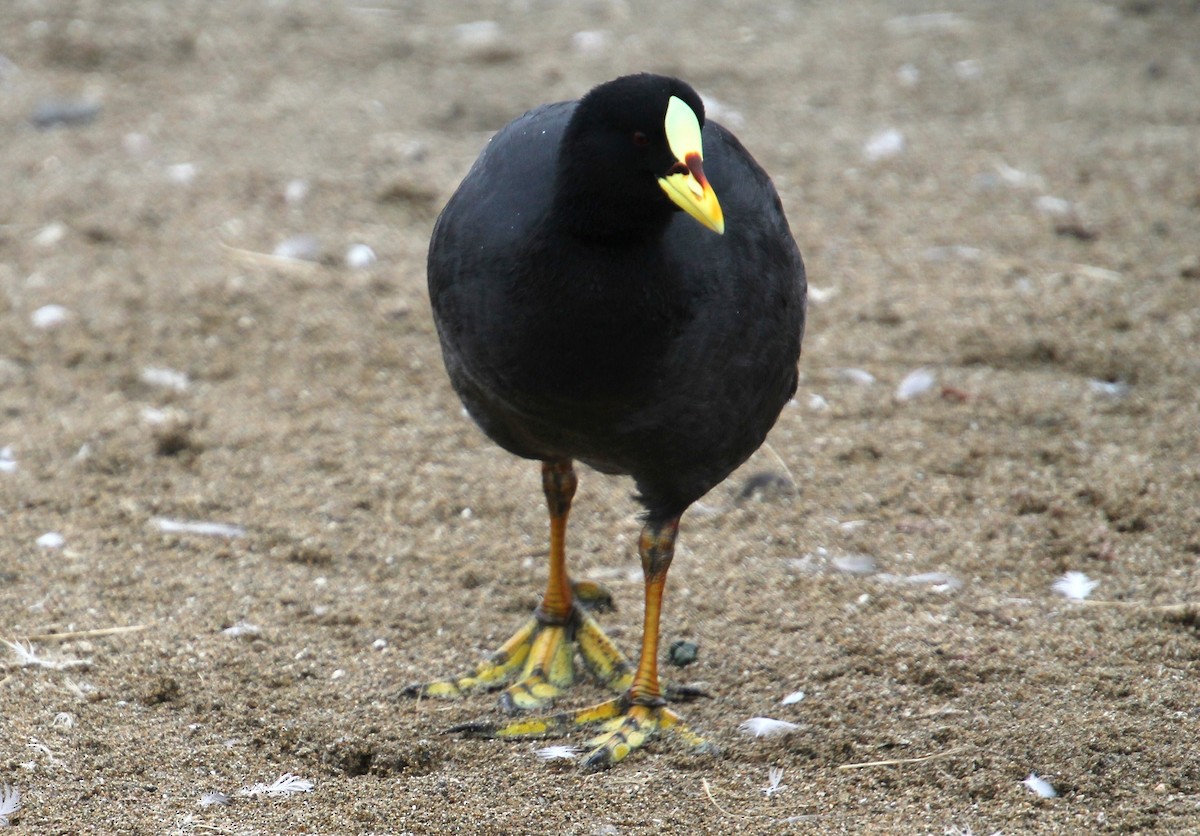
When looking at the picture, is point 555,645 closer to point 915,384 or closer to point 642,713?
point 642,713

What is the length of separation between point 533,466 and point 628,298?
73.1 inches

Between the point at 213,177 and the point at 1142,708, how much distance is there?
4.96 meters

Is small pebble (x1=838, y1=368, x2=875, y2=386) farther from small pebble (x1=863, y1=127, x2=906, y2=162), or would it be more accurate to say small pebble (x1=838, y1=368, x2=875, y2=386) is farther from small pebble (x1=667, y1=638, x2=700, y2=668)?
small pebble (x1=863, y1=127, x2=906, y2=162)

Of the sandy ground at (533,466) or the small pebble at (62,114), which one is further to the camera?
the small pebble at (62,114)

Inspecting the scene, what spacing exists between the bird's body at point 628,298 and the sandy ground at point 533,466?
21.3 inches

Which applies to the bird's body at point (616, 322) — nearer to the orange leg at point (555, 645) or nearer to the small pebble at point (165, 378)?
the orange leg at point (555, 645)

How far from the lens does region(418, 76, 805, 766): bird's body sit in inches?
125

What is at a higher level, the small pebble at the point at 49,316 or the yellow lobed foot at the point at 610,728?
the yellow lobed foot at the point at 610,728

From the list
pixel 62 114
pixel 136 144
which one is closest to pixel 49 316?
pixel 136 144

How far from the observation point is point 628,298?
3.20 metres

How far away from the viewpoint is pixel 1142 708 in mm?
3529

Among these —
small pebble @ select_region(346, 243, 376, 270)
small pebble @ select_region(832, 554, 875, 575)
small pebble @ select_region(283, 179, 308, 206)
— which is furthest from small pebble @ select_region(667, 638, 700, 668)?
small pebble @ select_region(283, 179, 308, 206)

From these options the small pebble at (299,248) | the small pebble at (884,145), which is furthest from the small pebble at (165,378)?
the small pebble at (884,145)

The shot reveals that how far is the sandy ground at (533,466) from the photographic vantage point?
3.41 metres
